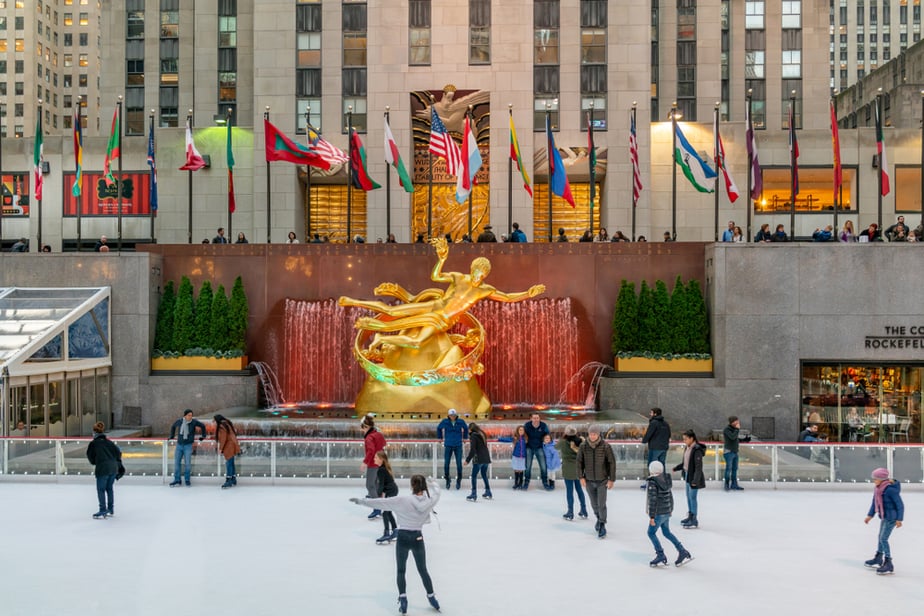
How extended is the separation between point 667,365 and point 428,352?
7.08 meters

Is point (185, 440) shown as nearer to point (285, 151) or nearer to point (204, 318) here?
point (204, 318)

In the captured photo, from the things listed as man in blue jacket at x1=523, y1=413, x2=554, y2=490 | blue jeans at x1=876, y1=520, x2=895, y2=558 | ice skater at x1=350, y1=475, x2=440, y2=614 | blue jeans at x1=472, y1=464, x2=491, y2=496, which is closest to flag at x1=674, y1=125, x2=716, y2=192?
man in blue jacket at x1=523, y1=413, x2=554, y2=490

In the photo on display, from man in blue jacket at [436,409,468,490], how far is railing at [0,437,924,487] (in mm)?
559

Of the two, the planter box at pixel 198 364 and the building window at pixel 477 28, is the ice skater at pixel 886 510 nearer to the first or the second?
the planter box at pixel 198 364

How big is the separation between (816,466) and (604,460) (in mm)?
5783

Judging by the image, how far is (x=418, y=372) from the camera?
78.5 ft

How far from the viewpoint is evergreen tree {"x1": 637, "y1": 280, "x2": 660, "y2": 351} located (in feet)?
87.6

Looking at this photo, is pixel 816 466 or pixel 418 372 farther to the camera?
pixel 418 372

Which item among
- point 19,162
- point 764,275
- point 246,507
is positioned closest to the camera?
point 246,507

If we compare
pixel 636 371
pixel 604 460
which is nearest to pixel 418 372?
pixel 636 371

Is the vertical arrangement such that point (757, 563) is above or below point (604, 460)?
below

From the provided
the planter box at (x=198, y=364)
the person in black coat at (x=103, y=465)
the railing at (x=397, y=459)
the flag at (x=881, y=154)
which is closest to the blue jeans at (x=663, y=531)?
the railing at (x=397, y=459)

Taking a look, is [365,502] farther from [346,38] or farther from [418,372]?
[346,38]

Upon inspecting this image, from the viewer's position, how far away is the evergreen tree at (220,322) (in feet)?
89.5
